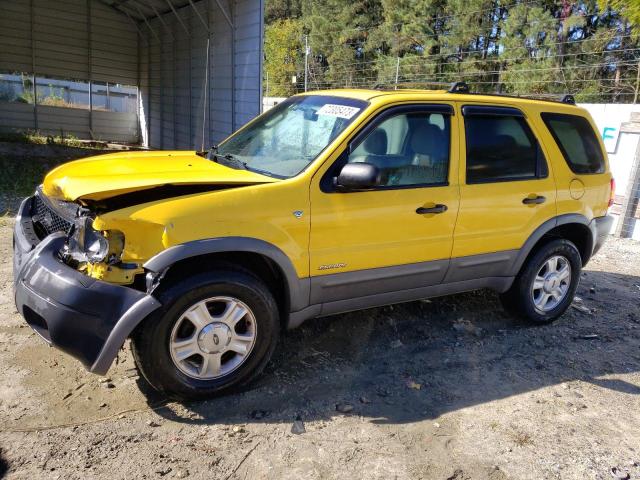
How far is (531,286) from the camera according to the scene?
15.8 feet

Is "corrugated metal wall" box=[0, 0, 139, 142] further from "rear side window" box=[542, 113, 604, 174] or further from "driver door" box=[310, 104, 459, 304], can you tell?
"rear side window" box=[542, 113, 604, 174]

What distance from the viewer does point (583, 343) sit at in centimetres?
479

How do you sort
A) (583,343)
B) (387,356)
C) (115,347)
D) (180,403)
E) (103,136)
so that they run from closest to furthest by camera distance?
(115,347) < (180,403) < (387,356) < (583,343) < (103,136)

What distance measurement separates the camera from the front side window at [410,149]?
3842mm

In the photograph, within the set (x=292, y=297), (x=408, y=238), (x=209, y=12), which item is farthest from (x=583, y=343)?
(x=209, y=12)

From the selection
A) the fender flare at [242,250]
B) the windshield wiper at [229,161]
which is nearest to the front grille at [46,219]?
the fender flare at [242,250]

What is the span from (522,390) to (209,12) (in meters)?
12.1

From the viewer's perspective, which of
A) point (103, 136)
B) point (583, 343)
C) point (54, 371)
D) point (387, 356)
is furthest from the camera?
point (103, 136)

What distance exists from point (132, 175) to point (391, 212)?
1715mm

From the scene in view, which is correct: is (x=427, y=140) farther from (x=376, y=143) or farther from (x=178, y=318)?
(x=178, y=318)

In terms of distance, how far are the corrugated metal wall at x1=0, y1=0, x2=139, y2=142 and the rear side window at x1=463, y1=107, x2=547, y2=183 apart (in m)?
17.1

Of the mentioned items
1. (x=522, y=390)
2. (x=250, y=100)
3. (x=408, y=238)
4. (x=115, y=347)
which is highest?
(x=250, y=100)

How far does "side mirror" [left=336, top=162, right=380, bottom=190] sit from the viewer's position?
346 cm

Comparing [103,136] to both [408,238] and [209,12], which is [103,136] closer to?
[209,12]
